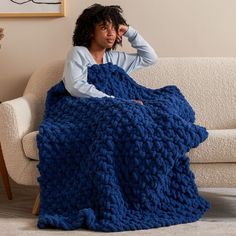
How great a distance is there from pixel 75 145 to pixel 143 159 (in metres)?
0.29

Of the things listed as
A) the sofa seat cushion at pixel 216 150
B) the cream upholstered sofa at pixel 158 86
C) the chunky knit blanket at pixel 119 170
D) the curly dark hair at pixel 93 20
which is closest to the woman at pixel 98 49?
the curly dark hair at pixel 93 20

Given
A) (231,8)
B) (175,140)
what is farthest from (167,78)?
(175,140)

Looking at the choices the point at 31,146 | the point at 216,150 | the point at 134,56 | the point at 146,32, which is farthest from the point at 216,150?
the point at 146,32

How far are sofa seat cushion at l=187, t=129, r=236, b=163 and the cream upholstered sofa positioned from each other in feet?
0.66

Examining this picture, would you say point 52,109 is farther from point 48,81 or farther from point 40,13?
point 40,13

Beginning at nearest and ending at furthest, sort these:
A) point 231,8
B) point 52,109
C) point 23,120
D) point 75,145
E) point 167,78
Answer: point 75,145
point 23,120
point 52,109
point 167,78
point 231,8

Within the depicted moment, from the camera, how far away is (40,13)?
313 centimetres

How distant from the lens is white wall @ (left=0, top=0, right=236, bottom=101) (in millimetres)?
3102

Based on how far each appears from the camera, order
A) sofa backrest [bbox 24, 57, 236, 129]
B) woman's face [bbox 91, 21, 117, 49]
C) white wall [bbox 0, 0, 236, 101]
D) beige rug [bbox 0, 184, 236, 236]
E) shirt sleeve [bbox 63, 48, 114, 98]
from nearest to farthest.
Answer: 1. beige rug [bbox 0, 184, 236, 236]
2. shirt sleeve [bbox 63, 48, 114, 98]
3. woman's face [bbox 91, 21, 117, 49]
4. sofa backrest [bbox 24, 57, 236, 129]
5. white wall [bbox 0, 0, 236, 101]

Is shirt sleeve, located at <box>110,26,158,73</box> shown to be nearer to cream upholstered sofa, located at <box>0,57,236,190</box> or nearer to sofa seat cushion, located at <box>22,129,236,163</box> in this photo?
cream upholstered sofa, located at <box>0,57,236,190</box>

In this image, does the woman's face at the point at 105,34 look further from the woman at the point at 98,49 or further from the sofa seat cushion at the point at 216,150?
the sofa seat cushion at the point at 216,150

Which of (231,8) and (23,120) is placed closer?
(23,120)

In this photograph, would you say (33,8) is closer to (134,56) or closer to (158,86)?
(134,56)

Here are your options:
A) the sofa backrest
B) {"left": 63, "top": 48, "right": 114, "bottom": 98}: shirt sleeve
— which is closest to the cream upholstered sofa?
the sofa backrest
